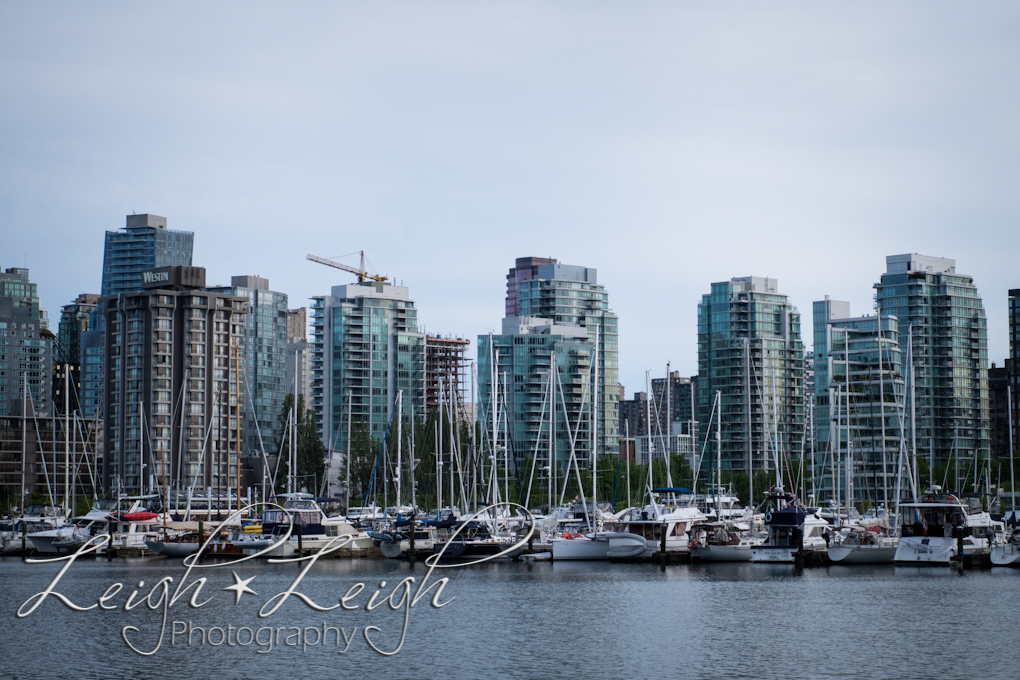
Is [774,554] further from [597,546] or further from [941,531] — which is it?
[597,546]

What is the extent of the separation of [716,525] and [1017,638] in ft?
160

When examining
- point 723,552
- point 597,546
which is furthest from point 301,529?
point 723,552

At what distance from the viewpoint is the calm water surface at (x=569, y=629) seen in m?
51.2

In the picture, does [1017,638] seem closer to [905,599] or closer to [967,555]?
[905,599]

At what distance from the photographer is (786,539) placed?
99.9 m

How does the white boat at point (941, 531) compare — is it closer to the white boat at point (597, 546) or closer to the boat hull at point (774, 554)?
the boat hull at point (774, 554)

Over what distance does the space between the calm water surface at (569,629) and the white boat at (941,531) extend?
2490 mm

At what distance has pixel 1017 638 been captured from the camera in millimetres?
58375

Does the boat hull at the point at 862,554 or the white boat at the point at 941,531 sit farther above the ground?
the white boat at the point at 941,531

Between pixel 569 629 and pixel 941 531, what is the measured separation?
143ft

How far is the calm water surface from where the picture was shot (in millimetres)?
51250

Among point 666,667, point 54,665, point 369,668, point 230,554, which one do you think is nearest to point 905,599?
point 666,667

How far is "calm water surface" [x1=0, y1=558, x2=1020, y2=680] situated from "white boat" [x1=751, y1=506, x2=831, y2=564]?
5580mm

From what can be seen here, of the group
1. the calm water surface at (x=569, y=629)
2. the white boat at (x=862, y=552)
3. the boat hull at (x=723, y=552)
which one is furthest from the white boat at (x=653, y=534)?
the white boat at (x=862, y=552)
